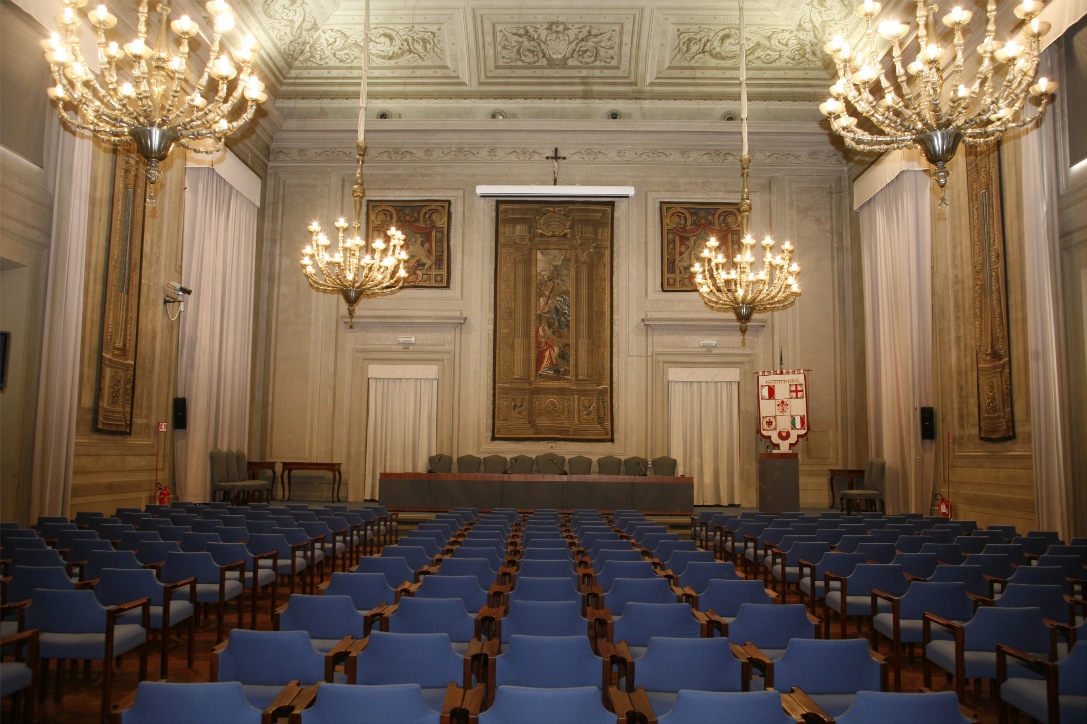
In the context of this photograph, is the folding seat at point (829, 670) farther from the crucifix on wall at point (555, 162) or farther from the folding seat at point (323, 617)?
the crucifix on wall at point (555, 162)

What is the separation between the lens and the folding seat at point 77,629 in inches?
170

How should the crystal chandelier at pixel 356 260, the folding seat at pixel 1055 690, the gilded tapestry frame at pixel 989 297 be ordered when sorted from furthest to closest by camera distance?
1. the gilded tapestry frame at pixel 989 297
2. the crystal chandelier at pixel 356 260
3. the folding seat at pixel 1055 690

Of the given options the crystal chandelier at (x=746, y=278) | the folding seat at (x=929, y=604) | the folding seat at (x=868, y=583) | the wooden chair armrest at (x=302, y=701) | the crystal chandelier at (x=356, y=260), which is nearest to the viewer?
the wooden chair armrest at (x=302, y=701)

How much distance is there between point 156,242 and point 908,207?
41.1 ft

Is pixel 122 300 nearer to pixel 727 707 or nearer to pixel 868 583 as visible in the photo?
pixel 868 583

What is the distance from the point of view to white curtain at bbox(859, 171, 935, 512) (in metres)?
13.5

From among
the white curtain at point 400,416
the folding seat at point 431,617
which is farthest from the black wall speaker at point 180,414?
the folding seat at point 431,617

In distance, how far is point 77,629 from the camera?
4422 millimetres

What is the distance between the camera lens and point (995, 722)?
454 centimetres

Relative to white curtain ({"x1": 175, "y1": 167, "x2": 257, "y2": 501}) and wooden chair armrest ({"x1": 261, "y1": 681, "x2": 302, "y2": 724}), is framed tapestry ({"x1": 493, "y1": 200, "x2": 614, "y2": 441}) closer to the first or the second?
white curtain ({"x1": 175, "y1": 167, "x2": 257, "y2": 501})

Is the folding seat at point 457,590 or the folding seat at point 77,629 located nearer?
the folding seat at point 77,629

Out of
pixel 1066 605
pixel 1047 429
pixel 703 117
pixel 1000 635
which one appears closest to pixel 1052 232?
pixel 1047 429

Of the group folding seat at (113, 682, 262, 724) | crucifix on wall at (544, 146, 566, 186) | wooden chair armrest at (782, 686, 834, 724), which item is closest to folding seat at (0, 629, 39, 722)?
folding seat at (113, 682, 262, 724)

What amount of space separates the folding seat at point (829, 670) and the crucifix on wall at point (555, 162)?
14326 millimetres
